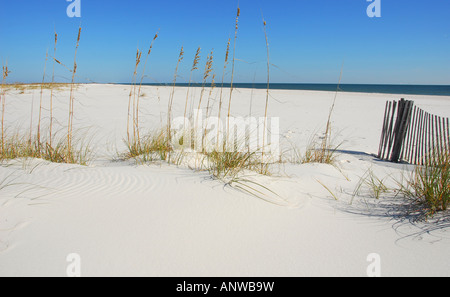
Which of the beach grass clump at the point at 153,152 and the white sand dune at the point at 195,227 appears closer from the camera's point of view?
the white sand dune at the point at 195,227

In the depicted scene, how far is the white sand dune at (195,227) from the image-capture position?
1.38 m

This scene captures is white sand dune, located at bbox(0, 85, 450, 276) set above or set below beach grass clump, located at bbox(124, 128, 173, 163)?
below

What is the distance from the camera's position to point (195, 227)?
5.65 feet

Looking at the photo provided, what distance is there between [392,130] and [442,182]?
3.81 metres

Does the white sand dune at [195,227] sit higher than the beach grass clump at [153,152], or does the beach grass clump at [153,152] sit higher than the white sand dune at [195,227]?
the beach grass clump at [153,152]

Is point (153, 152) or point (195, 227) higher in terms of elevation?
point (153, 152)

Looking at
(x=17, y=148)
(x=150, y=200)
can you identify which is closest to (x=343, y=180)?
(x=150, y=200)

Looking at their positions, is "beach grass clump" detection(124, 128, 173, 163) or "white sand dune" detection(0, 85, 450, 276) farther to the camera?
"beach grass clump" detection(124, 128, 173, 163)

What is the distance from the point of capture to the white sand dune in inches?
54.3

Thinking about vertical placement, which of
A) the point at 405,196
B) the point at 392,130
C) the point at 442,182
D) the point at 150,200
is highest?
the point at 392,130

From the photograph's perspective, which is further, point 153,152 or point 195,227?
point 153,152

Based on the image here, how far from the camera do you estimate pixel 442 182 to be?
1.89 meters
